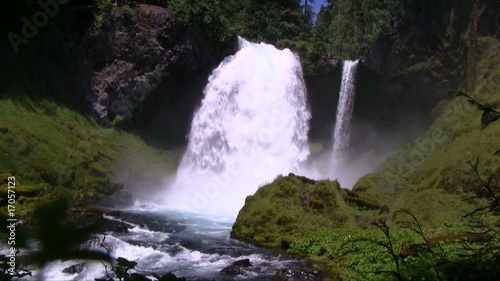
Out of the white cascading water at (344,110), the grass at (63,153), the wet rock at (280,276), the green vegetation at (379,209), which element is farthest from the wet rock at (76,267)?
the white cascading water at (344,110)

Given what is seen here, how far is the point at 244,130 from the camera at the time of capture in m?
26.4

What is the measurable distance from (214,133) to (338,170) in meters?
8.14

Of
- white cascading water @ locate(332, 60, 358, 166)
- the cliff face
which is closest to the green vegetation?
white cascading water @ locate(332, 60, 358, 166)

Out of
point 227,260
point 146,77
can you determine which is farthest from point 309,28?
point 227,260

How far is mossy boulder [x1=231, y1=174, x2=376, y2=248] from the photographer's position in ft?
45.6

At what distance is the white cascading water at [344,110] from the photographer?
96.3 feet

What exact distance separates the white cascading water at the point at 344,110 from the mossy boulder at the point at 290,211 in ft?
43.0

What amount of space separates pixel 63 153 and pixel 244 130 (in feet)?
32.0

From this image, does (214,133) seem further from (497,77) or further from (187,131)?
(497,77)

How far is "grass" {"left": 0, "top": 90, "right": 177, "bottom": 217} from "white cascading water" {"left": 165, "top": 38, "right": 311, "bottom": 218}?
2.06 m

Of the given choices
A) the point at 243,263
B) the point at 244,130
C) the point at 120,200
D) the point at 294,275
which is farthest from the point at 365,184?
the point at 294,275

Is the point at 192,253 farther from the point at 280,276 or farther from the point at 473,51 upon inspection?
the point at 473,51

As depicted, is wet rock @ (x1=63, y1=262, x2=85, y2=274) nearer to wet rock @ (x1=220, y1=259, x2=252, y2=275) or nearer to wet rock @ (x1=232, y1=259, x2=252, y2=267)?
wet rock @ (x1=220, y1=259, x2=252, y2=275)

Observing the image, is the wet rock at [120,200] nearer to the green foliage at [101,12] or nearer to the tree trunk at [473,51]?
the green foliage at [101,12]
